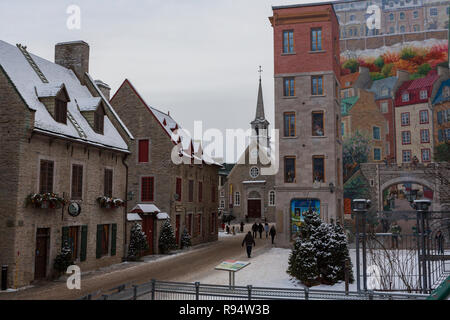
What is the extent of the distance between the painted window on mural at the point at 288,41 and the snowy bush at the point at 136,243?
650 inches

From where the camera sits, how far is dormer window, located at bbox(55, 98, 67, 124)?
1933 cm

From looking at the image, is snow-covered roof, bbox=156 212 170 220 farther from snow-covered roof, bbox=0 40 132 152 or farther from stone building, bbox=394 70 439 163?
stone building, bbox=394 70 439 163

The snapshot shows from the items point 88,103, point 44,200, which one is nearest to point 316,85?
point 88,103

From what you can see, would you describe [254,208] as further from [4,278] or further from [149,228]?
[4,278]

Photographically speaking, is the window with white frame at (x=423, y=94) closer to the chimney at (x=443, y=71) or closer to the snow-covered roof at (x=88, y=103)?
the chimney at (x=443, y=71)

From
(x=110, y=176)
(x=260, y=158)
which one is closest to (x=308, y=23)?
(x=110, y=176)

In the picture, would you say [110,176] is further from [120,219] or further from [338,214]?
[338,214]

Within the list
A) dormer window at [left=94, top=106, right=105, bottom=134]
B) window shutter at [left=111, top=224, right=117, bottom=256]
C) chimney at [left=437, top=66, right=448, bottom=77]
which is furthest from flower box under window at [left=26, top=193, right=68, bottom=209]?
chimney at [left=437, top=66, right=448, bottom=77]

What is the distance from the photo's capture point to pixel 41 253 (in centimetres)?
1800

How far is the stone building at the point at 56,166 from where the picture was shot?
55.2ft

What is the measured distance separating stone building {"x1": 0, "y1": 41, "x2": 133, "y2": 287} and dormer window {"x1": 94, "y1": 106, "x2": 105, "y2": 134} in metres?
0.02

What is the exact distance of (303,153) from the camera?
3092 centimetres

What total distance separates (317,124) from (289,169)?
12.4 feet
